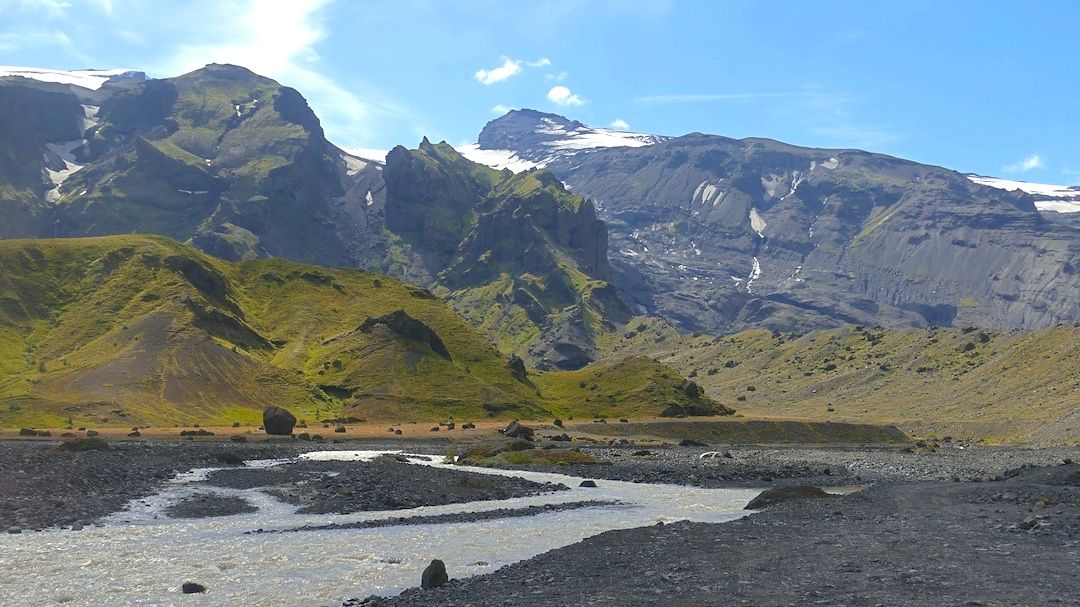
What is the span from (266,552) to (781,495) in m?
33.6

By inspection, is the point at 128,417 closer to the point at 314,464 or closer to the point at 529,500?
the point at 314,464

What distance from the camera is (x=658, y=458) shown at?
102 m

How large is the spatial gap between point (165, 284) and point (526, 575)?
Answer: 172 metres

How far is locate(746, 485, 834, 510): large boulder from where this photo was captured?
184 ft

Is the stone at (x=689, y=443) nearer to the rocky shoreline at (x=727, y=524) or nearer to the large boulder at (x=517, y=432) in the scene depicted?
the large boulder at (x=517, y=432)

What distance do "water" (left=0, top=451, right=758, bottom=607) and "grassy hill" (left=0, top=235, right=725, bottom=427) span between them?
286 feet

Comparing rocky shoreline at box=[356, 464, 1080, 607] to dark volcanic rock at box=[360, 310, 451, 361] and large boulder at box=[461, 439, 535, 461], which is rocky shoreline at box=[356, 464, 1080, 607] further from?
dark volcanic rock at box=[360, 310, 451, 361]

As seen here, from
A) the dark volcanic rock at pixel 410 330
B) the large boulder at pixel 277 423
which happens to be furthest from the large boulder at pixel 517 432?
the dark volcanic rock at pixel 410 330

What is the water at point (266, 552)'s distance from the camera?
30.7m

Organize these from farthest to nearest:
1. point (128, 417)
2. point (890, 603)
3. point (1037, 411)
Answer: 1. point (1037, 411)
2. point (128, 417)
3. point (890, 603)

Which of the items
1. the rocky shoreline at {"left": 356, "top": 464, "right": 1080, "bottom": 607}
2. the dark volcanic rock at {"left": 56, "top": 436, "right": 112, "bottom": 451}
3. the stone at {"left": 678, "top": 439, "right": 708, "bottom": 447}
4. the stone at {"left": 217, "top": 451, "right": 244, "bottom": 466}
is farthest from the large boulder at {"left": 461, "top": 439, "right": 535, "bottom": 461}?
the rocky shoreline at {"left": 356, "top": 464, "right": 1080, "bottom": 607}

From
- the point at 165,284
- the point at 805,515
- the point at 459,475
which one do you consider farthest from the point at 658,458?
the point at 165,284

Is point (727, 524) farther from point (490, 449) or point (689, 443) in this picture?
point (689, 443)

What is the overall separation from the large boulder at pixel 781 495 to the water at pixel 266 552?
Result: 4.48ft
